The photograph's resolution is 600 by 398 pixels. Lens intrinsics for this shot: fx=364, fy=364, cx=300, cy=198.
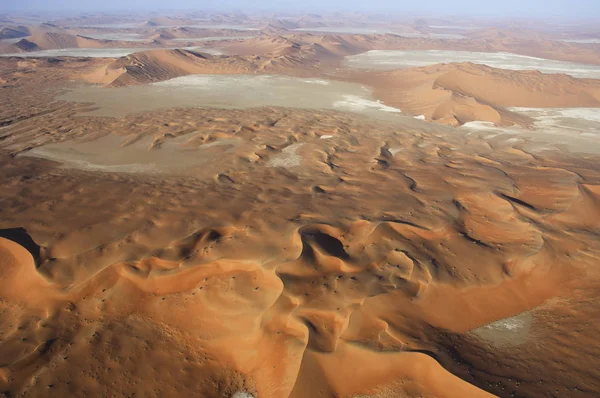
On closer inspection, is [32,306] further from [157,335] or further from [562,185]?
[562,185]

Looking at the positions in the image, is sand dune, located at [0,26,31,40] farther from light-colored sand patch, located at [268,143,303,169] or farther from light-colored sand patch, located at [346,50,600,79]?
light-colored sand patch, located at [268,143,303,169]

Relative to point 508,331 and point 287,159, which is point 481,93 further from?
point 508,331

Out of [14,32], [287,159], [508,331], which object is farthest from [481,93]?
[14,32]

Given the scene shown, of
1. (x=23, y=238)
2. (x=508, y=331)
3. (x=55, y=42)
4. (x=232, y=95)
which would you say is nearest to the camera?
(x=508, y=331)

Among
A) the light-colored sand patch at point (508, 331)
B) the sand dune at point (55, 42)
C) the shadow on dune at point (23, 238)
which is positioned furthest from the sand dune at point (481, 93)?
the sand dune at point (55, 42)

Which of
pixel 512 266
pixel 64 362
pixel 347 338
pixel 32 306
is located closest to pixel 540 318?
pixel 512 266

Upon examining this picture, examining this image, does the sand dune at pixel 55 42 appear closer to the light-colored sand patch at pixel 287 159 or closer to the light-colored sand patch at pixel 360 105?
the light-colored sand patch at pixel 360 105
